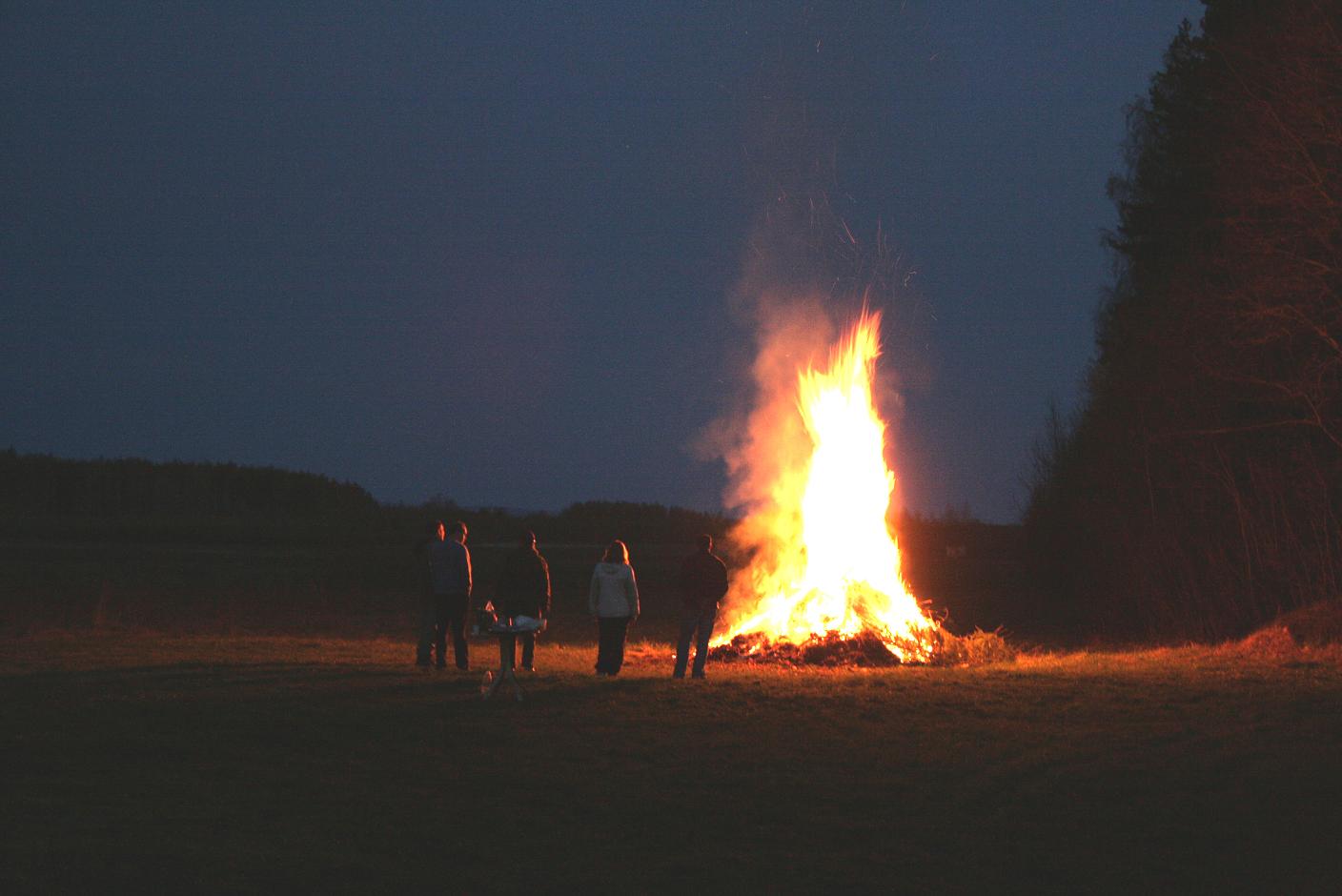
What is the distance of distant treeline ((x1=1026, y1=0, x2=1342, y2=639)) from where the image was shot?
A: 20.2 metres

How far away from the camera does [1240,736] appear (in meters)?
11.5

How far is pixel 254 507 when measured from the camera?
88000mm

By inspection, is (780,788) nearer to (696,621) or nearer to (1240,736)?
(1240,736)

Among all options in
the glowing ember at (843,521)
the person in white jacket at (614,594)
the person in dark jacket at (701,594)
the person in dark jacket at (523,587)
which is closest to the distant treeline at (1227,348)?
the glowing ember at (843,521)

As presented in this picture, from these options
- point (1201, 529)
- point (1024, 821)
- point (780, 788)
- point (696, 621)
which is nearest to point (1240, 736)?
point (1024, 821)

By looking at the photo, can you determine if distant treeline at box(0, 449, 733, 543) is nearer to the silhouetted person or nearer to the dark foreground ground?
the silhouetted person

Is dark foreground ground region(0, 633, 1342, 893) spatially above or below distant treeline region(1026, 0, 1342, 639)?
below

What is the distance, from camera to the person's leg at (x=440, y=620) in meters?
16.5

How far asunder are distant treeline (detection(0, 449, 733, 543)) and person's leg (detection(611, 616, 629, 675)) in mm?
51895

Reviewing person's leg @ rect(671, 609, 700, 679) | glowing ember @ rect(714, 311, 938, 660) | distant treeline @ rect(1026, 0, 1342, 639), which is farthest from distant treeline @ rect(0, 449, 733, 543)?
person's leg @ rect(671, 609, 700, 679)

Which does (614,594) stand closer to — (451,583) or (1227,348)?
(451,583)

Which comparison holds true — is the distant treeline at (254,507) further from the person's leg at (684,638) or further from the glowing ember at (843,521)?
the person's leg at (684,638)

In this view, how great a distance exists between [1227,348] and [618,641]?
501 inches

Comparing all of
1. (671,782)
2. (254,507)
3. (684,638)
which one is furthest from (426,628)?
(254,507)
